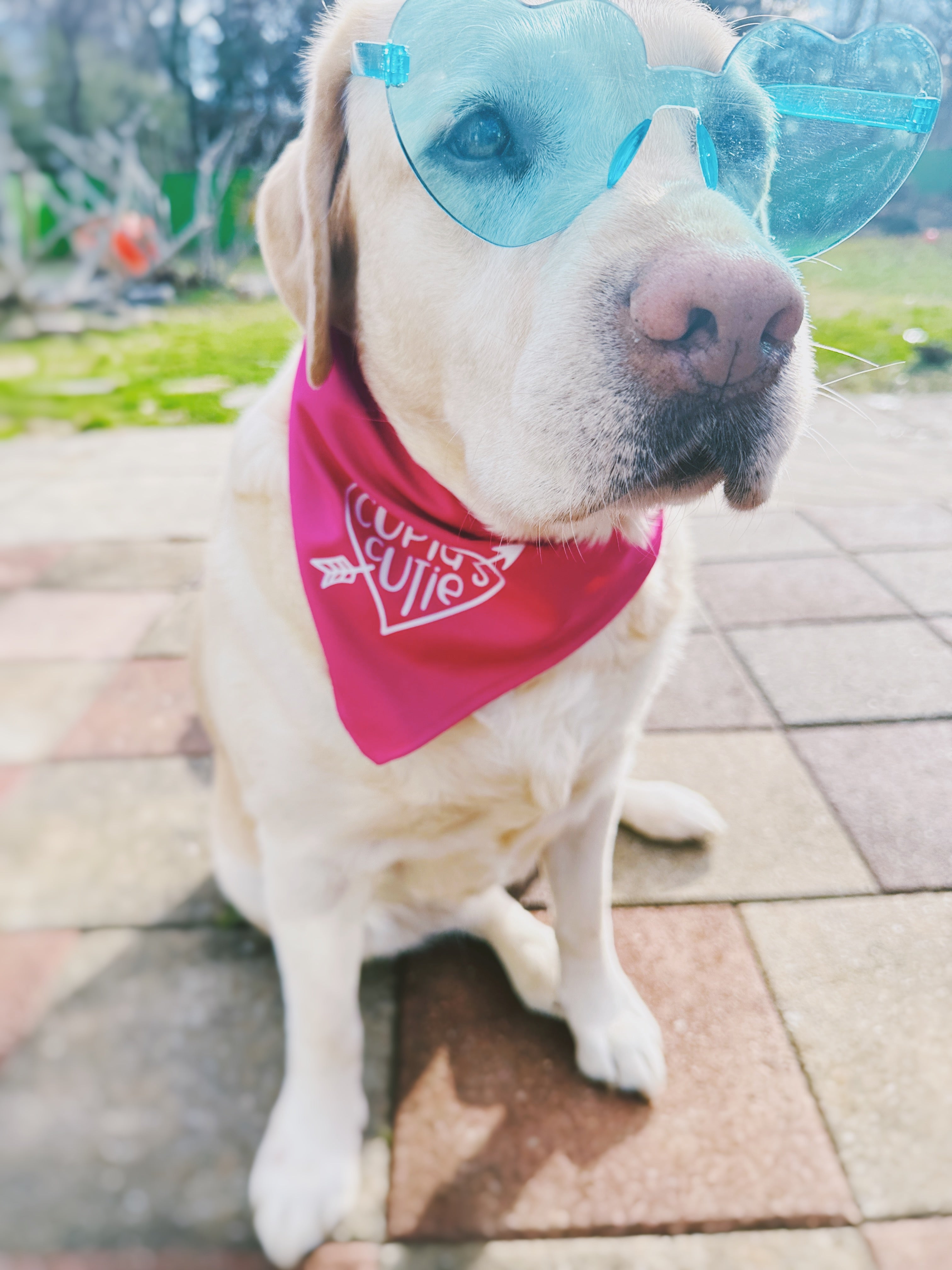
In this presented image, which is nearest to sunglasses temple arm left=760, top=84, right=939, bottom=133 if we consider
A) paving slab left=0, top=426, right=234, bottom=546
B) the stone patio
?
the stone patio

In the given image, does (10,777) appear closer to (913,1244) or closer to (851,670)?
(913,1244)

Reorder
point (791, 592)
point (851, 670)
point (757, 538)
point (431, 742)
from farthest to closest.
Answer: point (757, 538) → point (791, 592) → point (851, 670) → point (431, 742)

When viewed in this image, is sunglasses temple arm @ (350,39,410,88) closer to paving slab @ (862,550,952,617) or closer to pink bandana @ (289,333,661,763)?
pink bandana @ (289,333,661,763)

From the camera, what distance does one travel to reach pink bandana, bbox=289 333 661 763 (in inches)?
45.1

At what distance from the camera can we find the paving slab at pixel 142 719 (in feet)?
2.15

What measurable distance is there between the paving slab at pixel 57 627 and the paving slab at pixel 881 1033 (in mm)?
1177

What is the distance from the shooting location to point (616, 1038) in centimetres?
135

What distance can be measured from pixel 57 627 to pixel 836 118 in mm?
1004

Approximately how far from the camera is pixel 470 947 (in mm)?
1646

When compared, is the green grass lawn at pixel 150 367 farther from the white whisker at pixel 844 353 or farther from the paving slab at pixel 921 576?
the paving slab at pixel 921 576

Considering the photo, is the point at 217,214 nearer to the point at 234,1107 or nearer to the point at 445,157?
the point at 445,157

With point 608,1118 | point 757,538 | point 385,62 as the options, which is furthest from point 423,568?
point 757,538

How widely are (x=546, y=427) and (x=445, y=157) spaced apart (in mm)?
335

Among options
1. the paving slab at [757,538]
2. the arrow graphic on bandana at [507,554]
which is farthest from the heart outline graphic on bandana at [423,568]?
the paving slab at [757,538]
